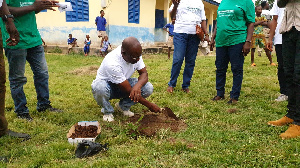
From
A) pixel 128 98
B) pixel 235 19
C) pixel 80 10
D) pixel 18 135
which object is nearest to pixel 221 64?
pixel 235 19

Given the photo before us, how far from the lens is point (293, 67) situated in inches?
133

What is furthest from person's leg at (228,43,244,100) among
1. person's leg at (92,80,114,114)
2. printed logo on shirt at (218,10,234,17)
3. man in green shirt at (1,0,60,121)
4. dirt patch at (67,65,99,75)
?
dirt patch at (67,65,99,75)

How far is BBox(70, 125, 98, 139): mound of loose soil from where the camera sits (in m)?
3.22

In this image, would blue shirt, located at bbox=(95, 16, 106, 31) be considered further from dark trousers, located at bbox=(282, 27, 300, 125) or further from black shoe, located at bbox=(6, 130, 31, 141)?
dark trousers, located at bbox=(282, 27, 300, 125)

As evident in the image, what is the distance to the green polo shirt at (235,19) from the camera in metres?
4.60

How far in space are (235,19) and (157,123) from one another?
2.25 meters

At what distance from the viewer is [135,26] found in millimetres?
14031

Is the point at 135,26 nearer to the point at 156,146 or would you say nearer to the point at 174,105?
the point at 174,105

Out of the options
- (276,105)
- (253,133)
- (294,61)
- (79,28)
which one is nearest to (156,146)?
(253,133)

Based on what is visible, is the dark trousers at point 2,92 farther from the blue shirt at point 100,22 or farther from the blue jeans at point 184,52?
the blue shirt at point 100,22

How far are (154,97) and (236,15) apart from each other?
2.01m

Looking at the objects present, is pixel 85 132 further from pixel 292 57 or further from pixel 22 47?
pixel 292 57

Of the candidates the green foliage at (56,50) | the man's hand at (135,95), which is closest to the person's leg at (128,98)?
the man's hand at (135,95)

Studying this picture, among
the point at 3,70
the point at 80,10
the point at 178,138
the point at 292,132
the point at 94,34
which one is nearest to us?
the point at 3,70
